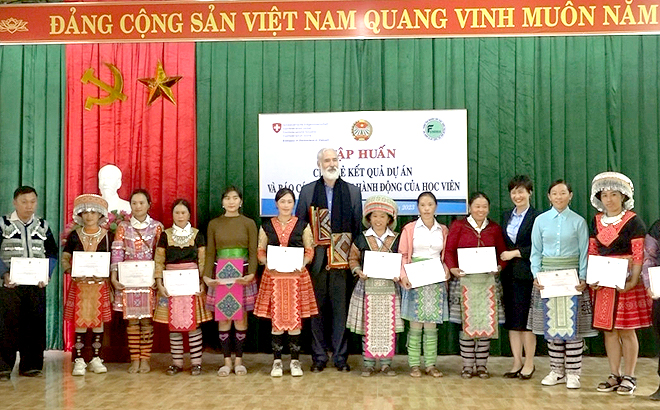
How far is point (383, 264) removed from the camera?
507 cm

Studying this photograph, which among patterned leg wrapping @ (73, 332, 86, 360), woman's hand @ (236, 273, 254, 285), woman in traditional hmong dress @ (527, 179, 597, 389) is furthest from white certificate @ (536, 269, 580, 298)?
patterned leg wrapping @ (73, 332, 86, 360)

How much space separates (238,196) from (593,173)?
2927 millimetres

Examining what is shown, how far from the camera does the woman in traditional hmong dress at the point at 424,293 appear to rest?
5059 mm

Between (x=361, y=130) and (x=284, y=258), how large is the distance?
1.45 m

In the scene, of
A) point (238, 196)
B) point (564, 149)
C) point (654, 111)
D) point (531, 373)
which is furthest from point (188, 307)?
point (654, 111)

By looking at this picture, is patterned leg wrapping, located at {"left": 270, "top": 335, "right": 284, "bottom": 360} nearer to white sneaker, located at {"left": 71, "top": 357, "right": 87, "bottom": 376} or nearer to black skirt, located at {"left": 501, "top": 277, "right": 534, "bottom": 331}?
white sneaker, located at {"left": 71, "top": 357, "right": 87, "bottom": 376}

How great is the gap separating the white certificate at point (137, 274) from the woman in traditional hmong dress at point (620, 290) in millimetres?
3138

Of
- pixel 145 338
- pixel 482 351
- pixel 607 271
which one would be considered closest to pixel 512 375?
pixel 482 351

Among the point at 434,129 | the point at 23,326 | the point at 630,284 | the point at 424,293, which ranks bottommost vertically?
the point at 23,326

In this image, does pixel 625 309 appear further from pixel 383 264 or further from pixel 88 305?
pixel 88 305

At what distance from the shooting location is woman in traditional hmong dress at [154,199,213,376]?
205 inches

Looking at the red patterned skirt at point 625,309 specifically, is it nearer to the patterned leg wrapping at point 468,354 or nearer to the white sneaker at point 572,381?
the white sneaker at point 572,381

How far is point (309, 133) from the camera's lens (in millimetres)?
5969

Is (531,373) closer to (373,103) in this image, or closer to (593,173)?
(593,173)
